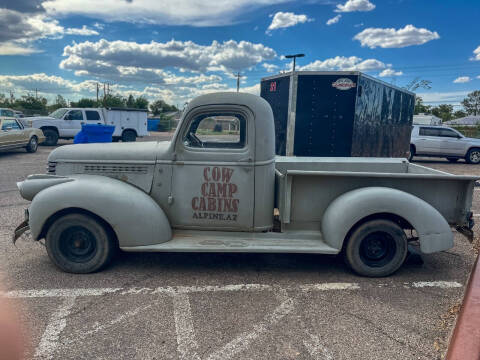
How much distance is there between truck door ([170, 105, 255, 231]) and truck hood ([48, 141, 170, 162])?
0.32 metres

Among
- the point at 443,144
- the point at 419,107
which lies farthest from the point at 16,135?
the point at 419,107

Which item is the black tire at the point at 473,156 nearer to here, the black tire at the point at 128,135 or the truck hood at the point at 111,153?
the truck hood at the point at 111,153

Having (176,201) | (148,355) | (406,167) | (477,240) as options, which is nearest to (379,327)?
(148,355)

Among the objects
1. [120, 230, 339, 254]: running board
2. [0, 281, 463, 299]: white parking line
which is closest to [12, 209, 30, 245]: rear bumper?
[0, 281, 463, 299]: white parking line

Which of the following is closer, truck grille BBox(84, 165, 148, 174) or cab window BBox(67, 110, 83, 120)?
truck grille BBox(84, 165, 148, 174)

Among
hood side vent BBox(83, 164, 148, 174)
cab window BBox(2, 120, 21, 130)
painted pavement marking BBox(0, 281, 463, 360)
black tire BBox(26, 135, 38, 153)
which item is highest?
cab window BBox(2, 120, 21, 130)

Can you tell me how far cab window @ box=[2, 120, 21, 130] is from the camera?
43.8 ft

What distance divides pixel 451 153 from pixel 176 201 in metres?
15.2

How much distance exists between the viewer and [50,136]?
17734mm

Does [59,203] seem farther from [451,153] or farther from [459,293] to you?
[451,153]

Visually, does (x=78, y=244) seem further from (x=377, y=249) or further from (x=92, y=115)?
(x=92, y=115)

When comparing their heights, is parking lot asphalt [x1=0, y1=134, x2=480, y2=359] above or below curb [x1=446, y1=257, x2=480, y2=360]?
below

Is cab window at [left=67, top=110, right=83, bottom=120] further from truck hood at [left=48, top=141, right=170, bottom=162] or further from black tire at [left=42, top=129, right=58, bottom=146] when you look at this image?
truck hood at [left=48, top=141, right=170, bottom=162]

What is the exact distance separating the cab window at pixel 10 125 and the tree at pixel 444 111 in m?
68.7
